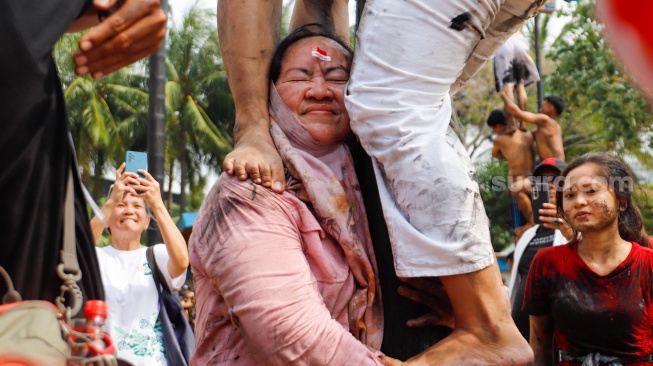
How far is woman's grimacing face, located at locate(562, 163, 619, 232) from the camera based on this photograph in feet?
13.8

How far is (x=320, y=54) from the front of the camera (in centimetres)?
311

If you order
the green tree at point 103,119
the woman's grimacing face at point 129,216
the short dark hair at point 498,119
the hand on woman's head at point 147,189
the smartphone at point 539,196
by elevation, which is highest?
the hand on woman's head at point 147,189

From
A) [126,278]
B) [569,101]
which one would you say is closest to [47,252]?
[126,278]

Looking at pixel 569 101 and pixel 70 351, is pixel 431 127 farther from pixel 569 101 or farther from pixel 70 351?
pixel 569 101

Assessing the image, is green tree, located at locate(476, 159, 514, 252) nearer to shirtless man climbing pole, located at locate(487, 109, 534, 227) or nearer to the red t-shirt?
shirtless man climbing pole, located at locate(487, 109, 534, 227)

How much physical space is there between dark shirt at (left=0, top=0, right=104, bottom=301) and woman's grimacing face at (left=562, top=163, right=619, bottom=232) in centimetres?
278

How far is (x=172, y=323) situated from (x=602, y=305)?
7.59 feet

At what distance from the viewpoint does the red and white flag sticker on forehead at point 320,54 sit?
310cm

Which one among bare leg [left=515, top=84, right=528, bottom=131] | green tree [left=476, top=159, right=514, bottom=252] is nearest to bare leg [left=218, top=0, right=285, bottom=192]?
bare leg [left=515, top=84, right=528, bottom=131]

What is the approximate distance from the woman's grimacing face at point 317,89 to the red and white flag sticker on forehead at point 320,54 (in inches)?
0.4

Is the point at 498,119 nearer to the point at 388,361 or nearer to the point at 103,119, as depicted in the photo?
the point at 388,361

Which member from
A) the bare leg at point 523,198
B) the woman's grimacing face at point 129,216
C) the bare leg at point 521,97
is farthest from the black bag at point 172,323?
the bare leg at point 521,97

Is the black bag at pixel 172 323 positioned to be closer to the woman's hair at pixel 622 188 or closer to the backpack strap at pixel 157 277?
the backpack strap at pixel 157 277

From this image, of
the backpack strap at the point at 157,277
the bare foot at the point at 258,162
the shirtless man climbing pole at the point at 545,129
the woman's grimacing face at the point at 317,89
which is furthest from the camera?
the shirtless man climbing pole at the point at 545,129
